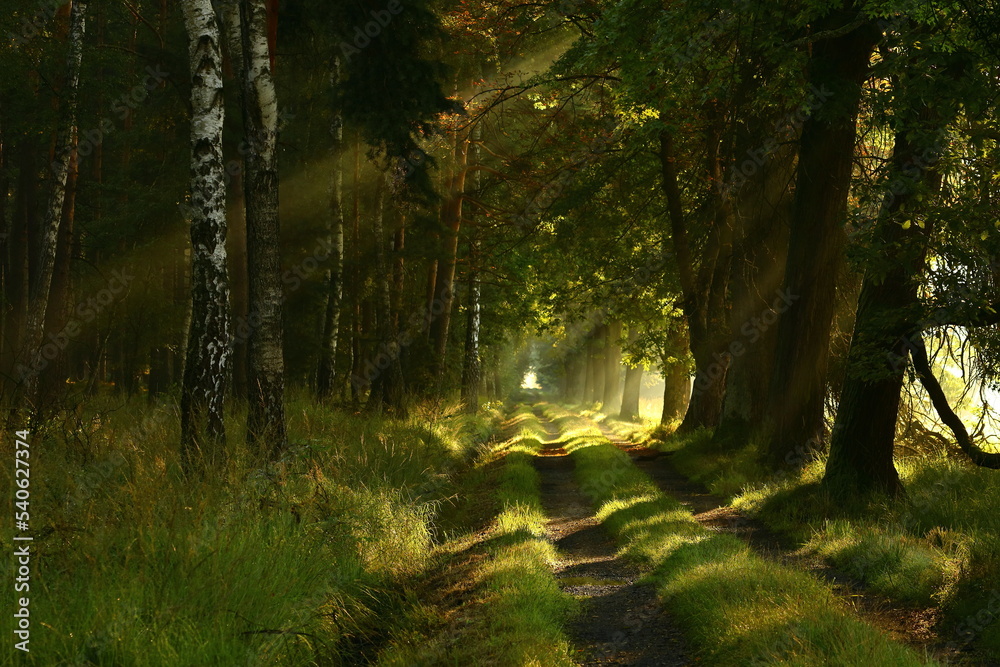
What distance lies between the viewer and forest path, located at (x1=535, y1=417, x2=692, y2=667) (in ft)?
18.4

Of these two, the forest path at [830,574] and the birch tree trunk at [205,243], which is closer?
the forest path at [830,574]

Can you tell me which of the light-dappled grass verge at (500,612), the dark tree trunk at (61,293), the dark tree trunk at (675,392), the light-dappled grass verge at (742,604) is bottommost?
the light-dappled grass verge at (500,612)

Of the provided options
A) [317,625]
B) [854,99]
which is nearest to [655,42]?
[854,99]

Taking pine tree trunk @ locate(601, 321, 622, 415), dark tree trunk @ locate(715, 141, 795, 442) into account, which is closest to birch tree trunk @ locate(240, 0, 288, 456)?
dark tree trunk @ locate(715, 141, 795, 442)

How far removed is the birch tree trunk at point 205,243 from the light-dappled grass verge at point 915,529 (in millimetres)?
6826

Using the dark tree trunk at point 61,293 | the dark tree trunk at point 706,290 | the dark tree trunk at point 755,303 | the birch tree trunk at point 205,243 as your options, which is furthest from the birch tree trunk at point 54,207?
the dark tree trunk at point 755,303

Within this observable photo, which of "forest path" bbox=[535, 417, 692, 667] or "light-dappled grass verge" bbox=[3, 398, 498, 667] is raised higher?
"light-dappled grass verge" bbox=[3, 398, 498, 667]

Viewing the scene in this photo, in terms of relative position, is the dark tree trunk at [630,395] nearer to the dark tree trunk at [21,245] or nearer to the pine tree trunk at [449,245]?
the pine tree trunk at [449,245]

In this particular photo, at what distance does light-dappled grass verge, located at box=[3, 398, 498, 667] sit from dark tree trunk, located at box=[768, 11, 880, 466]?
6896 millimetres

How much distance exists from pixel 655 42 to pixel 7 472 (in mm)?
8469

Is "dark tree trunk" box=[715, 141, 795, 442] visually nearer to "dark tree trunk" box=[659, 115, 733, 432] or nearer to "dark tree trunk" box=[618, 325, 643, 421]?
"dark tree trunk" box=[659, 115, 733, 432]

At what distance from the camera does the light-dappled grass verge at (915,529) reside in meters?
6.14

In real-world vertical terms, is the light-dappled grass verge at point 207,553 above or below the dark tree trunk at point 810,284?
below

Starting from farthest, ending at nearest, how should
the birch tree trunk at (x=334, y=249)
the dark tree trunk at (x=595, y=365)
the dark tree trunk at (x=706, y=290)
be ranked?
the dark tree trunk at (x=595, y=365), the birch tree trunk at (x=334, y=249), the dark tree trunk at (x=706, y=290)
